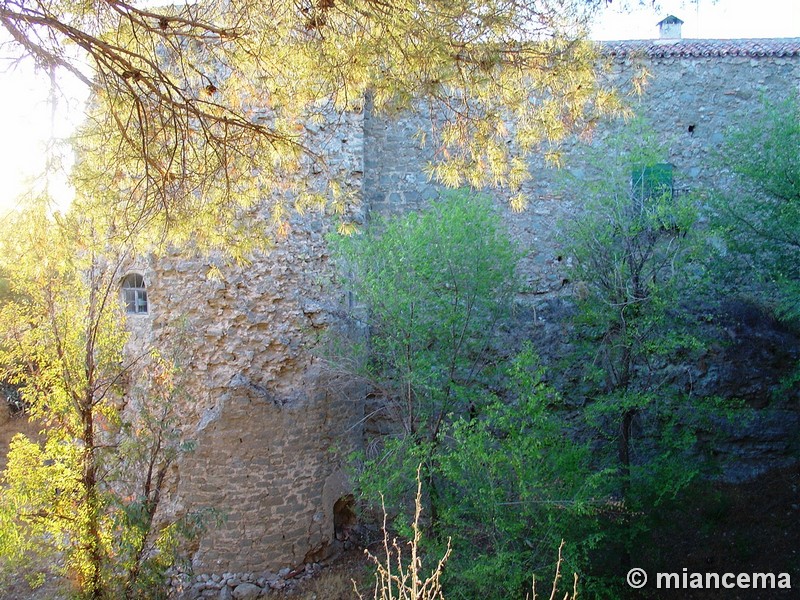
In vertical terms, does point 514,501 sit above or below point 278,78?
below

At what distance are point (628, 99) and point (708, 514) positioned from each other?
5.85 metres

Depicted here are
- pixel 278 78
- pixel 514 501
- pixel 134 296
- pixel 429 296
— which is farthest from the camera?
pixel 134 296

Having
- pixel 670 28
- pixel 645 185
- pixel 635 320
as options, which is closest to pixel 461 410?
pixel 635 320

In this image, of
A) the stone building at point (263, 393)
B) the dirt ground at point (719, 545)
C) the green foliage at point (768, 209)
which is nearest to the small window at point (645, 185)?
the green foliage at point (768, 209)

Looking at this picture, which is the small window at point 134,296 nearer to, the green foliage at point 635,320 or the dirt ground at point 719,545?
the dirt ground at point 719,545

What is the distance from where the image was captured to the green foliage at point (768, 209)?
25.4 feet

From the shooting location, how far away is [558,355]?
8.73 metres

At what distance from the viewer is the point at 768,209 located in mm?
8023

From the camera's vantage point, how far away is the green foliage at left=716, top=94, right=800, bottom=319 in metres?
Answer: 7.74

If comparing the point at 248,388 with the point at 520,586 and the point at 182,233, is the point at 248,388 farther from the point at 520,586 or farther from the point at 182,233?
the point at 520,586

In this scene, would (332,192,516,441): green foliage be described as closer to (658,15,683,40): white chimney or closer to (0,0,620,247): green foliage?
(0,0,620,247): green foliage

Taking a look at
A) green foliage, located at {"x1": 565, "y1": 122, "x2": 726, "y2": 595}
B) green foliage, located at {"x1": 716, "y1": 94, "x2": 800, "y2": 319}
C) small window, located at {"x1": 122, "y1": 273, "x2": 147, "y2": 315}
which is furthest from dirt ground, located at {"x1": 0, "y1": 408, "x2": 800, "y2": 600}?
small window, located at {"x1": 122, "y1": 273, "x2": 147, "y2": 315}

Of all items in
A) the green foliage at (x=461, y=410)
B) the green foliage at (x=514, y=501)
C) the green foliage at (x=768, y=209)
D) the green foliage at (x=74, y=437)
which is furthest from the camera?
the green foliage at (x=768, y=209)

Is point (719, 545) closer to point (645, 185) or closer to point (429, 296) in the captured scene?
point (645, 185)
